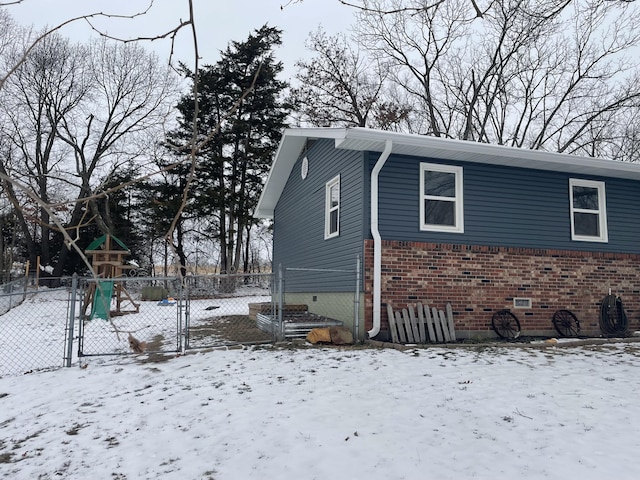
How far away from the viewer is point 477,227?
8695 millimetres

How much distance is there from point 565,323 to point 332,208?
5197 millimetres

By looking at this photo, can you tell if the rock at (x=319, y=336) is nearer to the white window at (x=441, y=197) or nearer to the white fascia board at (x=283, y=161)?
the white window at (x=441, y=197)

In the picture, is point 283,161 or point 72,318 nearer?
point 72,318

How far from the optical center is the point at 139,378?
18.8 ft

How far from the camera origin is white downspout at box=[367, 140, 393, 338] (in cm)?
778

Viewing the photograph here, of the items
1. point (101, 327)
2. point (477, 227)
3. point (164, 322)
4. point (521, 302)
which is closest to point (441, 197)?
point (477, 227)

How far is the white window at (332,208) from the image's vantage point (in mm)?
9547

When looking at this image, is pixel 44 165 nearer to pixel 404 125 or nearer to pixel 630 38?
pixel 404 125

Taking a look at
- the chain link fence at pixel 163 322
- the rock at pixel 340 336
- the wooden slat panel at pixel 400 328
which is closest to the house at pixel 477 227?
the wooden slat panel at pixel 400 328

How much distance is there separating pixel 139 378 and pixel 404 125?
21.8 meters

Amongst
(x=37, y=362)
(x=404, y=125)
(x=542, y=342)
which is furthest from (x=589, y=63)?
(x=37, y=362)

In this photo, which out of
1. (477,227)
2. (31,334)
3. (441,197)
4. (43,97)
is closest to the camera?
(441,197)

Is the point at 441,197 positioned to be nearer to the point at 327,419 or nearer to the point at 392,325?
the point at 392,325

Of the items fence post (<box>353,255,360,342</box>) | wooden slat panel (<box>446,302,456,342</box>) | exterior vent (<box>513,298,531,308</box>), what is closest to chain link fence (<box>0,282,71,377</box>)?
fence post (<box>353,255,360,342</box>)
